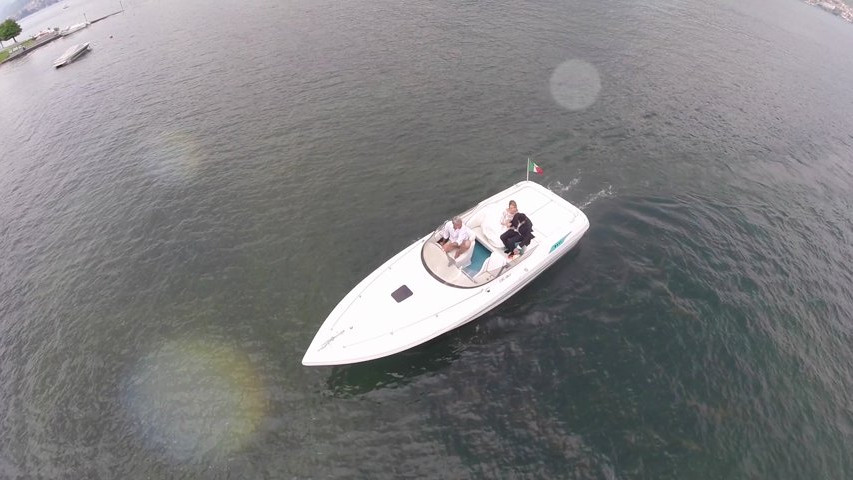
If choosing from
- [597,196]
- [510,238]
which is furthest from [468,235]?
[597,196]

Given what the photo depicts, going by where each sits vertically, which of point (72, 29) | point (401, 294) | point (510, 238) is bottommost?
point (401, 294)

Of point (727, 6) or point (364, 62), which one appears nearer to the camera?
point (364, 62)

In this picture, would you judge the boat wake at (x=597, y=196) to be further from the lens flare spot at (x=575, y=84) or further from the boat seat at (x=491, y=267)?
the lens flare spot at (x=575, y=84)

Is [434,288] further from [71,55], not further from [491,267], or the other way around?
[71,55]

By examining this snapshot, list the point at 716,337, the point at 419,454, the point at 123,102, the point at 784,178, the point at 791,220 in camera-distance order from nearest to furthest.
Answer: the point at 419,454 < the point at 716,337 < the point at 791,220 < the point at 784,178 < the point at 123,102

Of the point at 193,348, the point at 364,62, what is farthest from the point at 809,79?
the point at 193,348

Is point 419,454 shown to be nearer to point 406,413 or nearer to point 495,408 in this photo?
point 406,413
